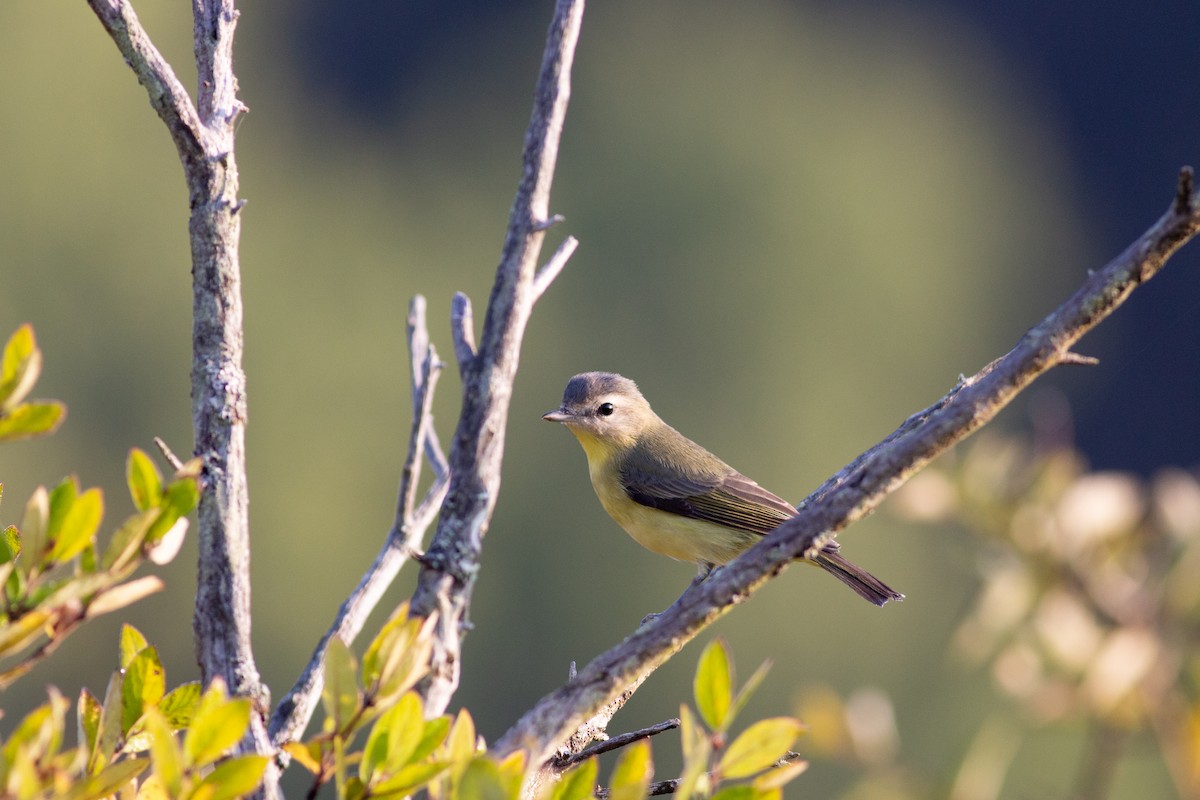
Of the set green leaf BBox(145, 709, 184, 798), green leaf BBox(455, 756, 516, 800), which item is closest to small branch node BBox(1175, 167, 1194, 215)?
green leaf BBox(455, 756, 516, 800)

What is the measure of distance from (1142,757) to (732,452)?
44545 mm

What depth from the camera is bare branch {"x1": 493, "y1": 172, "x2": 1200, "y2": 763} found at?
1.84 meters

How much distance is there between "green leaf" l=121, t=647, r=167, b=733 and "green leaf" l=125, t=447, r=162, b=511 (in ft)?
0.95

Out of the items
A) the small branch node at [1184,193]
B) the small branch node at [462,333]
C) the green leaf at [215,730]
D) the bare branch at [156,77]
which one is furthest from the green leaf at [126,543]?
the small branch node at [1184,193]

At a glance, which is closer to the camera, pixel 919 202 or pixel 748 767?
pixel 748 767

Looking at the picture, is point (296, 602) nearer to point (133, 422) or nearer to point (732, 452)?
point (133, 422)

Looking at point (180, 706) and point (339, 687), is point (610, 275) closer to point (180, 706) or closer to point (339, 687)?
point (180, 706)

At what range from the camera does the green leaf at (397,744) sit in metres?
1.72

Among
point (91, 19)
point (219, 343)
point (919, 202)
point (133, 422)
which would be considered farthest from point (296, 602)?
point (219, 343)

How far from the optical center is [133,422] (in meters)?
45.8

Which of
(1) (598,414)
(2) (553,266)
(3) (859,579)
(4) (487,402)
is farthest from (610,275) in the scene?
(4) (487,402)

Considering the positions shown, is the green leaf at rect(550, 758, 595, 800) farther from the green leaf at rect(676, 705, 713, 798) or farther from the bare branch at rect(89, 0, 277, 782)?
the bare branch at rect(89, 0, 277, 782)

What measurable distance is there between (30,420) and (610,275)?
51299mm

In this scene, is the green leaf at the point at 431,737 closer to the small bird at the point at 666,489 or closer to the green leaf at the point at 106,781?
the green leaf at the point at 106,781
